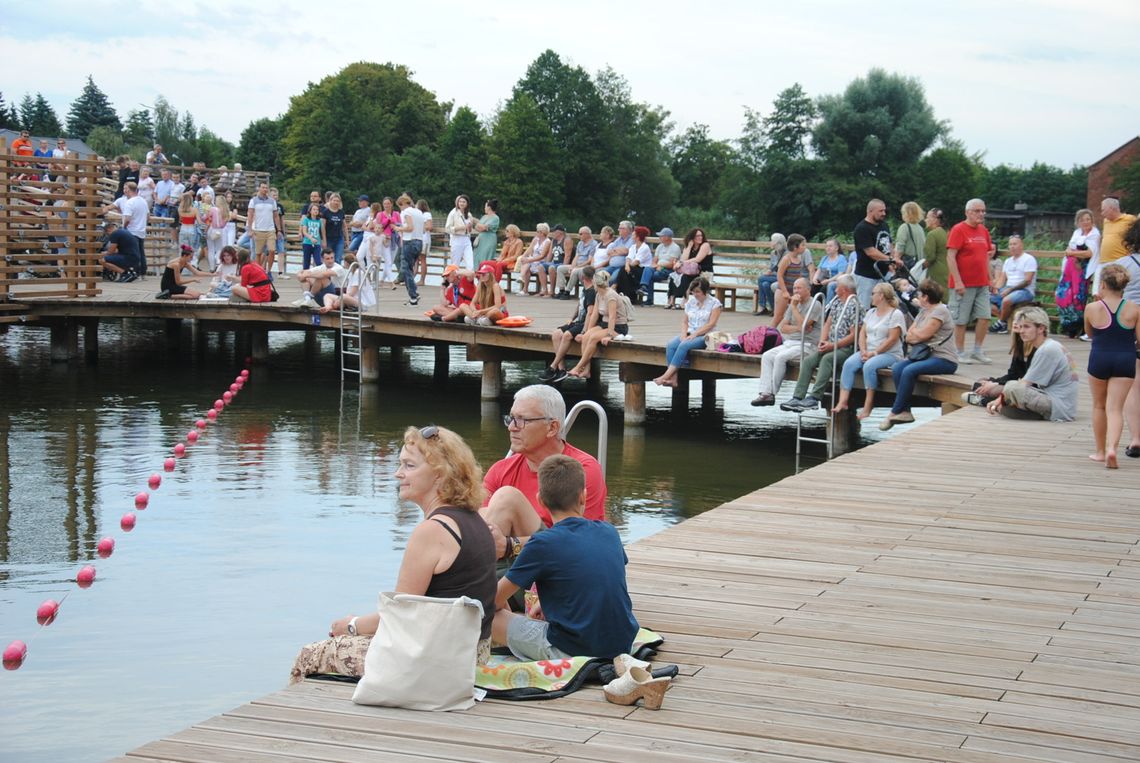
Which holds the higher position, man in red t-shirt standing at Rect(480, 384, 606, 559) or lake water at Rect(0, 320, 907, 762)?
man in red t-shirt standing at Rect(480, 384, 606, 559)

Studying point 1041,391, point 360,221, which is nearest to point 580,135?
point 360,221

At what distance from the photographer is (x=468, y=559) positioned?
4.60 metres

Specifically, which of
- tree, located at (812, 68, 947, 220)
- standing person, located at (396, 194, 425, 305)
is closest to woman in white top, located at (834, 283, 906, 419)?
standing person, located at (396, 194, 425, 305)

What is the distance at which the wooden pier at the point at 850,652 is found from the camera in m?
4.12

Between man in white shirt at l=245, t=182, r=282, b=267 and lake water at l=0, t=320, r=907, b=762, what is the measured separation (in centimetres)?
261

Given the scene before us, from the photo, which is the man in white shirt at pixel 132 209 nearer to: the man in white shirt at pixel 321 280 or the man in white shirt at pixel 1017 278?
the man in white shirt at pixel 321 280

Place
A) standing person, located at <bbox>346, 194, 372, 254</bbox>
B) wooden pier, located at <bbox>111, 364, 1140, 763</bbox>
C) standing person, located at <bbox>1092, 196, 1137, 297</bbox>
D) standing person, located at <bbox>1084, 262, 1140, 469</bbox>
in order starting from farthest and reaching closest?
1. standing person, located at <bbox>346, 194, 372, 254</bbox>
2. standing person, located at <bbox>1092, 196, 1137, 297</bbox>
3. standing person, located at <bbox>1084, 262, 1140, 469</bbox>
4. wooden pier, located at <bbox>111, 364, 1140, 763</bbox>

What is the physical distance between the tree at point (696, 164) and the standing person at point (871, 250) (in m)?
85.5

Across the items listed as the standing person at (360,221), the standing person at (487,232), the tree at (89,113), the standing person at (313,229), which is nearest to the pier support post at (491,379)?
the standing person at (487,232)

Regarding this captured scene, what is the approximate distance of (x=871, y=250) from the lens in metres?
14.3

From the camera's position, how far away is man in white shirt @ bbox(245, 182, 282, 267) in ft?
78.1

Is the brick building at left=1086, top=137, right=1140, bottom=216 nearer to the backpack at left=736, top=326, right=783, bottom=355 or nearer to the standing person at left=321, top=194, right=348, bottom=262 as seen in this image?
the standing person at left=321, top=194, right=348, bottom=262

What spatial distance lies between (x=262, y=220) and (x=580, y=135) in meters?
58.9

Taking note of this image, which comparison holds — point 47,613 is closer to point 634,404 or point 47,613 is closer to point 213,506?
point 213,506
